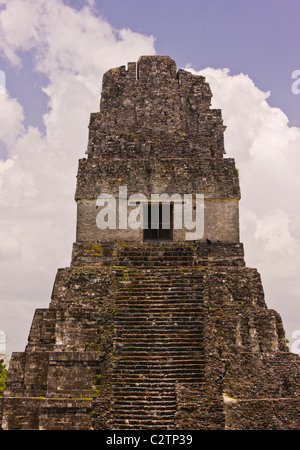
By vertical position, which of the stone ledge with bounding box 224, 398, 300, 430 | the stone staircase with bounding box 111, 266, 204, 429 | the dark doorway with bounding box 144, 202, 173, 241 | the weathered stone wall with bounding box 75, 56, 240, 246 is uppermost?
the weathered stone wall with bounding box 75, 56, 240, 246

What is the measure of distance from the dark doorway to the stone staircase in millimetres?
1958

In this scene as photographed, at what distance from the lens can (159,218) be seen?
17.1 meters

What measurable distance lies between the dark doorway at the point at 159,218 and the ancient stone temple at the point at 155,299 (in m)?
0.03

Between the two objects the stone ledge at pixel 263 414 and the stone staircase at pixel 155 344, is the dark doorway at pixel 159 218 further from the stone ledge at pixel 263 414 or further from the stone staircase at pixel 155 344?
the stone ledge at pixel 263 414

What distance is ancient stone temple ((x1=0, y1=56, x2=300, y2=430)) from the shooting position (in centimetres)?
1295

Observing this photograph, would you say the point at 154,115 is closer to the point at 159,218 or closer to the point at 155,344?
the point at 159,218

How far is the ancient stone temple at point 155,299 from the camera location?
42.5 ft

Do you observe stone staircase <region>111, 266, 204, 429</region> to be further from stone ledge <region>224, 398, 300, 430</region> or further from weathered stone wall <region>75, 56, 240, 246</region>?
weathered stone wall <region>75, 56, 240, 246</region>

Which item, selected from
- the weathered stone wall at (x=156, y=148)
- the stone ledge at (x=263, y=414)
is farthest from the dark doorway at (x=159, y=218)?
the stone ledge at (x=263, y=414)

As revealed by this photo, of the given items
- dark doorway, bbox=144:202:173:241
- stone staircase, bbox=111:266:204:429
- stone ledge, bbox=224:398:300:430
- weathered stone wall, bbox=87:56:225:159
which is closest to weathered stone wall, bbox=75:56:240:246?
weathered stone wall, bbox=87:56:225:159

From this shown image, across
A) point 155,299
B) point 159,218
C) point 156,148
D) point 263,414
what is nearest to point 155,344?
point 155,299

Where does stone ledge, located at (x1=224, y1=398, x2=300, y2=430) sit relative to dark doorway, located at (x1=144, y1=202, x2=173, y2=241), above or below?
below

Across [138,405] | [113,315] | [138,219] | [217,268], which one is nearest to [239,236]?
[217,268]

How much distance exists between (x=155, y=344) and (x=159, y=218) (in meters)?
4.29
